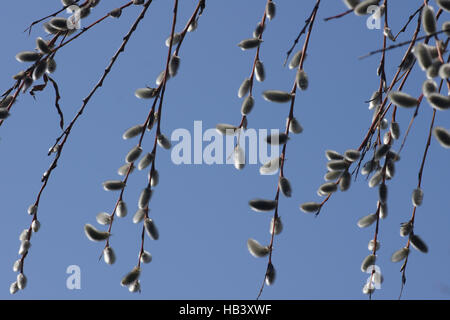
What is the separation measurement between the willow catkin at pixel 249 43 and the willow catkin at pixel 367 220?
0.42 metres

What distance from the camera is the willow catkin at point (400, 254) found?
1.25 metres

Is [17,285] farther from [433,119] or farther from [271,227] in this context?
[433,119]

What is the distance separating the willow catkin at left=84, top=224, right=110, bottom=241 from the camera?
125cm

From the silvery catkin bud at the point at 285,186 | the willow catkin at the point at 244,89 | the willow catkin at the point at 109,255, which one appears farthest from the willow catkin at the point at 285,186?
the willow catkin at the point at 109,255

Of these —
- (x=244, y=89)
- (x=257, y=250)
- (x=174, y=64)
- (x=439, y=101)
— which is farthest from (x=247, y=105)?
(x=439, y=101)

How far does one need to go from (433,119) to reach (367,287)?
439mm

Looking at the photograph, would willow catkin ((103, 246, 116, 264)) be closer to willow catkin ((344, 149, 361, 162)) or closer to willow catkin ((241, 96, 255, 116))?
willow catkin ((241, 96, 255, 116))

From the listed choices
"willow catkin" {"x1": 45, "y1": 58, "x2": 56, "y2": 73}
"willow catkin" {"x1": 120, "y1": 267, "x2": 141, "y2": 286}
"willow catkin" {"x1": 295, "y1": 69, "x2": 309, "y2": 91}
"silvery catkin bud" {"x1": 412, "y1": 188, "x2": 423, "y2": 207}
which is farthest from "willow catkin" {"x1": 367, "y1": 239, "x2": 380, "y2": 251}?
"willow catkin" {"x1": 45, "y1": 58, "x2": 56, "y2": 73}

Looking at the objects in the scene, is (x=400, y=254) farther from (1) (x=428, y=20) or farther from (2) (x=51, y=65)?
(2) (x=51, y=65)

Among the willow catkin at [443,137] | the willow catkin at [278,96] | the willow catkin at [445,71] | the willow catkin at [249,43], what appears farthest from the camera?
the willow catkin at [249,43]

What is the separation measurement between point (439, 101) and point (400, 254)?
1.42 ft

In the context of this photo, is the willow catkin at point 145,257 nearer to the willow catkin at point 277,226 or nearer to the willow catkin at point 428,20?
the willow catkin at point 277,226

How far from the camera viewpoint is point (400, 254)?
125 cm

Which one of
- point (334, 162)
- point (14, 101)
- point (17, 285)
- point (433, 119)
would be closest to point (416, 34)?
point (433, 119)
